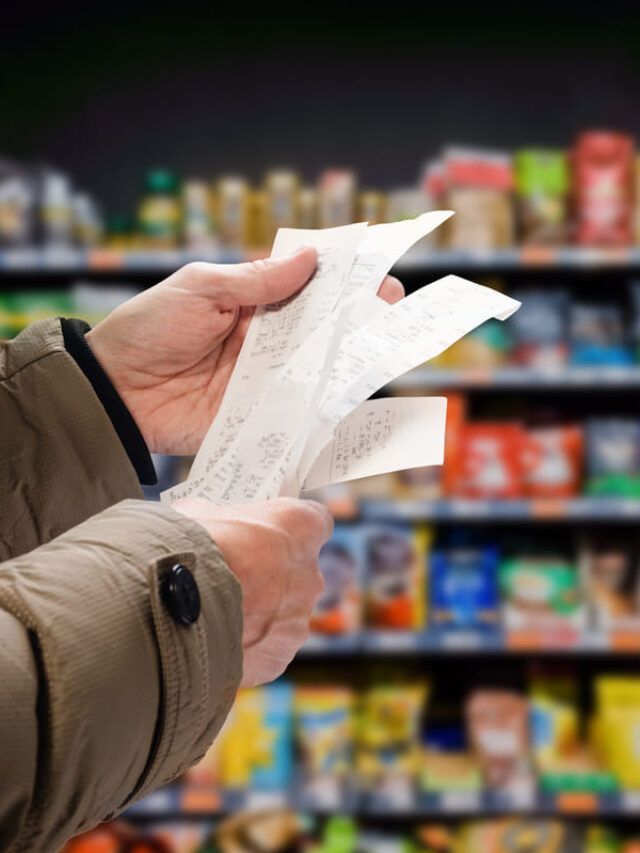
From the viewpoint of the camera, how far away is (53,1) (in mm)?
3369

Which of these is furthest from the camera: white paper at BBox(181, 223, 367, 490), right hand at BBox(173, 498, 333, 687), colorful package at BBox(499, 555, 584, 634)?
colorful package at BBox(499, 555, 584, 634)

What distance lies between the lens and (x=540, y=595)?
111 inches

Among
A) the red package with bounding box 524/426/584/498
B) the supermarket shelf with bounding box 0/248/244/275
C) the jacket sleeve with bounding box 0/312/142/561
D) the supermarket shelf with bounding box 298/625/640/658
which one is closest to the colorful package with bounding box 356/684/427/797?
the supermarket shelf with bounding box 298/625/640/658

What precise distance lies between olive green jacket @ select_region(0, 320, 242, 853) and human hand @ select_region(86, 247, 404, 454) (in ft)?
1.36

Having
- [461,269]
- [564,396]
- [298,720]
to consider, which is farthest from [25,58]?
[298,720]

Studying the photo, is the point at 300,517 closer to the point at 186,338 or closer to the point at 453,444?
the point at 186,338

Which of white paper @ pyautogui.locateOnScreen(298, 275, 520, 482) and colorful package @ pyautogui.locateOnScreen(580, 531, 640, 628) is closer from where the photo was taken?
white paper @ pyautogui.locateOnScreen(298, 275, 520, 482)

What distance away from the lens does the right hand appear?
2.64ft

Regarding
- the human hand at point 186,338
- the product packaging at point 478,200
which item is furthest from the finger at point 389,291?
the product packaging at point 478,200

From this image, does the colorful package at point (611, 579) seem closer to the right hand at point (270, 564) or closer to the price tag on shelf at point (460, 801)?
the price tag on shelf at point (460, 801)

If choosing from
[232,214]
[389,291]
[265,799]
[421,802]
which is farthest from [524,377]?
[389,291]

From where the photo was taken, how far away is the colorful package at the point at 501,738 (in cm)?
274

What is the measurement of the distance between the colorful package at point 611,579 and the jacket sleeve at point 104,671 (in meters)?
2.28

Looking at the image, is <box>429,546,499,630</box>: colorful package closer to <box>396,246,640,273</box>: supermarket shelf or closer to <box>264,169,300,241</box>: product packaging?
<box>396,246,640,273</box>: supermarket shelf
